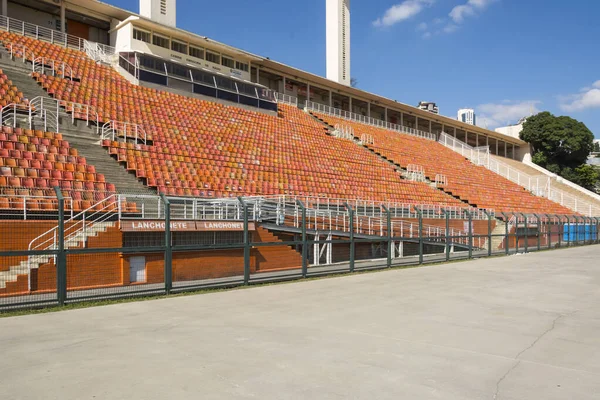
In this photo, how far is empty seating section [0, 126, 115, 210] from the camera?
1109 cm

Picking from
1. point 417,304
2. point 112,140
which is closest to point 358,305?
point 417,304

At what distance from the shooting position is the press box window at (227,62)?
30.7 m

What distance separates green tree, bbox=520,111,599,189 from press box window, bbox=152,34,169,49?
47.4 metres

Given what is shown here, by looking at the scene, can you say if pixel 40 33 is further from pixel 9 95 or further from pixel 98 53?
pixel 9 95

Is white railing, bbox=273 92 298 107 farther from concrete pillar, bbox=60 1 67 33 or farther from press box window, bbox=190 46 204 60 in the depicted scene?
concrete pillar, bbox=60 1 67 33

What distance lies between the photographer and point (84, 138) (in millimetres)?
16422

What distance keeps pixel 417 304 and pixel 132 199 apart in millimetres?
7874

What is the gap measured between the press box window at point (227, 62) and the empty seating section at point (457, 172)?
742cm

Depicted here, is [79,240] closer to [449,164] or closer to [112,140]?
[112,140]

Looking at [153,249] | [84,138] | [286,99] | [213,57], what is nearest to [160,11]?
[213,57]

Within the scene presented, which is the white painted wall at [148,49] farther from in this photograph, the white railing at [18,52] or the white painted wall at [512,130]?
the white painted wall at [512,130]

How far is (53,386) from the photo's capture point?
454 centimetres

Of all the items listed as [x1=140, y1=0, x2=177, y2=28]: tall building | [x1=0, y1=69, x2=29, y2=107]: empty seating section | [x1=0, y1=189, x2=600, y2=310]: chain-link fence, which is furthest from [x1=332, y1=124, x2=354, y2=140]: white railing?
[x1=0, y1=69, x2=29, y2=107]: empty seating section

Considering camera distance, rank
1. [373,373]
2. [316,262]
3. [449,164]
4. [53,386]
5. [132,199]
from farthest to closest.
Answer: [449,164] < [316,262] < [132,199] < [373,373] < [53,386]
